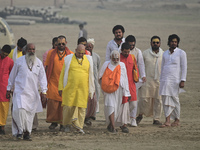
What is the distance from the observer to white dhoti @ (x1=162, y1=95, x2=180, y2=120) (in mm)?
9531

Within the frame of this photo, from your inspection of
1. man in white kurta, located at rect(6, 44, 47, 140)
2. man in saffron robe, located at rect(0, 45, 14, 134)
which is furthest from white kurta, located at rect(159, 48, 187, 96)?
man in saffron robe, located at rect(0, 45, 14, 134)

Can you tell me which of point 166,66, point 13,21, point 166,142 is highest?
point 13,21

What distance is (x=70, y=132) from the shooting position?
28.3 feet

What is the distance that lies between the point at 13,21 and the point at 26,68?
84.5ft

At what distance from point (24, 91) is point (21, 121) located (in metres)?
0.52

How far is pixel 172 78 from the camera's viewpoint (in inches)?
377

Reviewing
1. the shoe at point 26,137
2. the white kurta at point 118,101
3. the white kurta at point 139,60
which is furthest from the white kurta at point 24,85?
the white kurta at point 139,60

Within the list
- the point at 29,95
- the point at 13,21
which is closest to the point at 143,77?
the point at 29,95

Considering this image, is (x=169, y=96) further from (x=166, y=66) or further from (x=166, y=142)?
(x=166, y=142)

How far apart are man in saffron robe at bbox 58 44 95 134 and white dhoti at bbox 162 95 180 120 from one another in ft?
6.11

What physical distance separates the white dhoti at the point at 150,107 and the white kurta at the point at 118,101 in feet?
3.94

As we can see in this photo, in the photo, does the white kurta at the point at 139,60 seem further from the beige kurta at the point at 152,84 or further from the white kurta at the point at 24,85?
the white kurta at the point at 24,85

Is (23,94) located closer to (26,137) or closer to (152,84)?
(26,137)

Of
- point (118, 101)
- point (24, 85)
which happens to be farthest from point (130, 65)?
point (24, 85)
